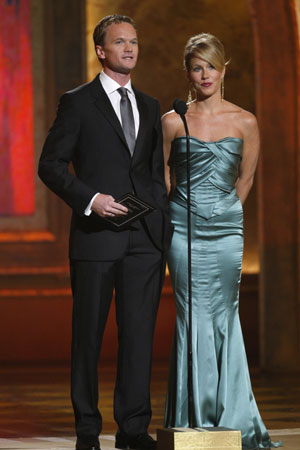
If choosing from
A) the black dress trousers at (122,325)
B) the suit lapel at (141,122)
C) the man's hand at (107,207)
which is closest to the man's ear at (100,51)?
the suit lapel at (141,122)

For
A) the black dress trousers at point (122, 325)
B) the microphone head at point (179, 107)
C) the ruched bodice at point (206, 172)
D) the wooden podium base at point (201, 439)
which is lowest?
the wooden podium base at point (201, 439)

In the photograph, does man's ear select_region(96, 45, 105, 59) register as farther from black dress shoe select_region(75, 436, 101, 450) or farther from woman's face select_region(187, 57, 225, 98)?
black dress shoe select_region(75, 436, 101, 450)

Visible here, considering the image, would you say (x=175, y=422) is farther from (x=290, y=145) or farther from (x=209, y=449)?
(x=290, y=145)

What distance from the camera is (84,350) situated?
402 centimetres

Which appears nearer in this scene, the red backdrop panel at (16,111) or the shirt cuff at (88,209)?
the shirt cuff at (88,209)

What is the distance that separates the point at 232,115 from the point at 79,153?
707 millimetres

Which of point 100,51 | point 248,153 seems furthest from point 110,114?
point 248,153

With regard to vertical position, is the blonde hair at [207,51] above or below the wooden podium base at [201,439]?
above

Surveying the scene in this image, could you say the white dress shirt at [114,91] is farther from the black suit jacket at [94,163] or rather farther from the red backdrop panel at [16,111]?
the red backdrop panel at [16,111]

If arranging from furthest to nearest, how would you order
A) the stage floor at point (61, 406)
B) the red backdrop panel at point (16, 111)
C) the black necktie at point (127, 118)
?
the red backdrop panel at point (16, 111) → the stage floor at point (61, 406) → the black necktie at point (127, 118)

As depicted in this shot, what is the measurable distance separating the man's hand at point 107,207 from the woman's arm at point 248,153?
A: 0.72 meters

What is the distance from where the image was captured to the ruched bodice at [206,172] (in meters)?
4.23

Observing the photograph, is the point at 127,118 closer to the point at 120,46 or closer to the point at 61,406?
the point at 120,46

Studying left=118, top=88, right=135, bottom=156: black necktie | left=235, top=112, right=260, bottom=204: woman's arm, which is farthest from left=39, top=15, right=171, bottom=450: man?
left=235, top=112, right=260, bottom=204: woman's arm
